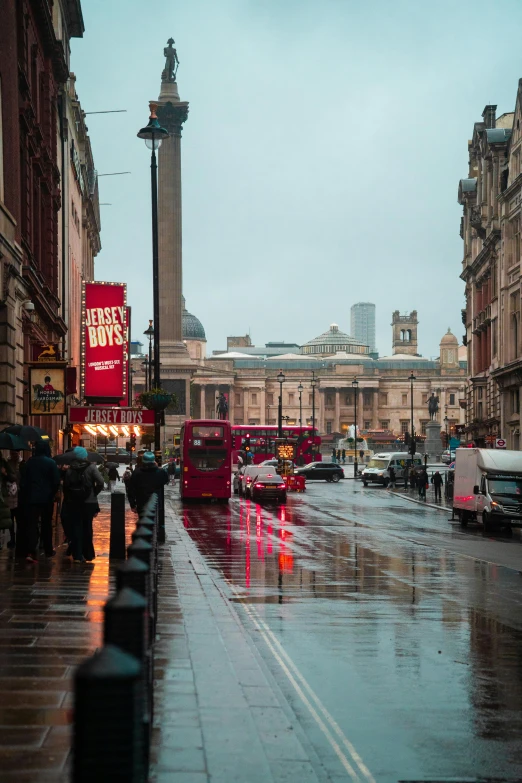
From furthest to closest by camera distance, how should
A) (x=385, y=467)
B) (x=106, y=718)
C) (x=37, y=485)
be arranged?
(x=385, y=467) → (x=37, y=485) → (x=106, y=718)

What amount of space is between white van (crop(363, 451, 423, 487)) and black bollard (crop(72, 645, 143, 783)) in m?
67.9

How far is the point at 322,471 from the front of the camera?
7988cm

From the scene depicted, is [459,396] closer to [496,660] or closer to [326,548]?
[326,548]

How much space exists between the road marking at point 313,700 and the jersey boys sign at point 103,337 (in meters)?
30.9

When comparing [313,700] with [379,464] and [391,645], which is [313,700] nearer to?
[391,645]

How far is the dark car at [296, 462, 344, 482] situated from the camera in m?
79.4

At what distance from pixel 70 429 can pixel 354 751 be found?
35.2m

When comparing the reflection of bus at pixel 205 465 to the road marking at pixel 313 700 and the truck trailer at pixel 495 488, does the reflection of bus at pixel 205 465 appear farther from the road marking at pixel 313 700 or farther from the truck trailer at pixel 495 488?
the road marking at pixel 313 700

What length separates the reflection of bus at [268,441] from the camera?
95500mm

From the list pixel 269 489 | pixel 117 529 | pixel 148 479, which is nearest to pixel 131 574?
pixel 117 529

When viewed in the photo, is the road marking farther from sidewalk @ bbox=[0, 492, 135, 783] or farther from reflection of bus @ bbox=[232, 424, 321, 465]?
reflection of bus @ bbox=[232, 424, 321, 465]

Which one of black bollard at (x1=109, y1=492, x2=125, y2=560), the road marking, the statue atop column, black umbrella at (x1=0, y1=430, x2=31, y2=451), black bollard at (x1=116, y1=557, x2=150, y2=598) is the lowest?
the road marking

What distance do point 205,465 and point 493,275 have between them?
82.5 ft

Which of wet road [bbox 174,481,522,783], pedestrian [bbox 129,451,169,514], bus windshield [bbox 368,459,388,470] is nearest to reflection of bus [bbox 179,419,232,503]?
wet road [bbox 174,481,522,783]
